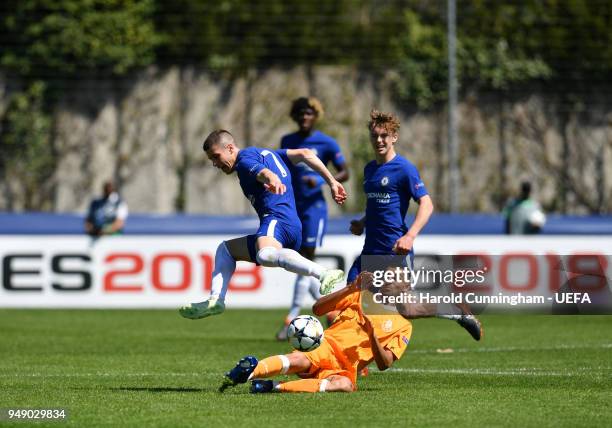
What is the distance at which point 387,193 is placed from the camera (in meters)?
10.8

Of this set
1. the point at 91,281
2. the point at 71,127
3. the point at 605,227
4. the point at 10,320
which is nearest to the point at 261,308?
the point at 91,281

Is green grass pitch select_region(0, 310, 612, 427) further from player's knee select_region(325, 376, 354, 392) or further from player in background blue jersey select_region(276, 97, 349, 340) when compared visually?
player in background blue jersey select_region(276, 97, 349, 340)

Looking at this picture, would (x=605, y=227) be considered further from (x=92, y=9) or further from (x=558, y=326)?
(x=92, y=9)

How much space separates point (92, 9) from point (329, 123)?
230 inches

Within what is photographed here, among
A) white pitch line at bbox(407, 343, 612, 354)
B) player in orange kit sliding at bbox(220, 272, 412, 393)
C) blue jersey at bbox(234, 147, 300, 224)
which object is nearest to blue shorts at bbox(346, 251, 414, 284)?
blue jersey at bbox(234, 147, 300, 224)

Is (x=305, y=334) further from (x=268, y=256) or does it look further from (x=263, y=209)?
(x=263, y=209)

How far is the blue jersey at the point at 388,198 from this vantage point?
35.2 feet

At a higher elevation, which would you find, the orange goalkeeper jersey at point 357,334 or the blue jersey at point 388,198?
the blue jersey at point 388,198

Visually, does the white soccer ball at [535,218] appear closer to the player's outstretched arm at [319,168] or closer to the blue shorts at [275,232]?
the player's outstretched arm at [319,168]

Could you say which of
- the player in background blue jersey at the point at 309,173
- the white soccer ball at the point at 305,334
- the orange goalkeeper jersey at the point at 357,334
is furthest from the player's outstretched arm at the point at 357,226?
the player in background blue jersey at the point at 309,173


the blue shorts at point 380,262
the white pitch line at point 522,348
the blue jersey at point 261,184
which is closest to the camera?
the blue jersey at point 261,184

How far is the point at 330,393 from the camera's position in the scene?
9344mm

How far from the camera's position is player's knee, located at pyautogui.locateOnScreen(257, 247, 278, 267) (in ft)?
32.5

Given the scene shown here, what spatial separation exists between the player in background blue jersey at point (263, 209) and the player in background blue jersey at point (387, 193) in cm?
60
